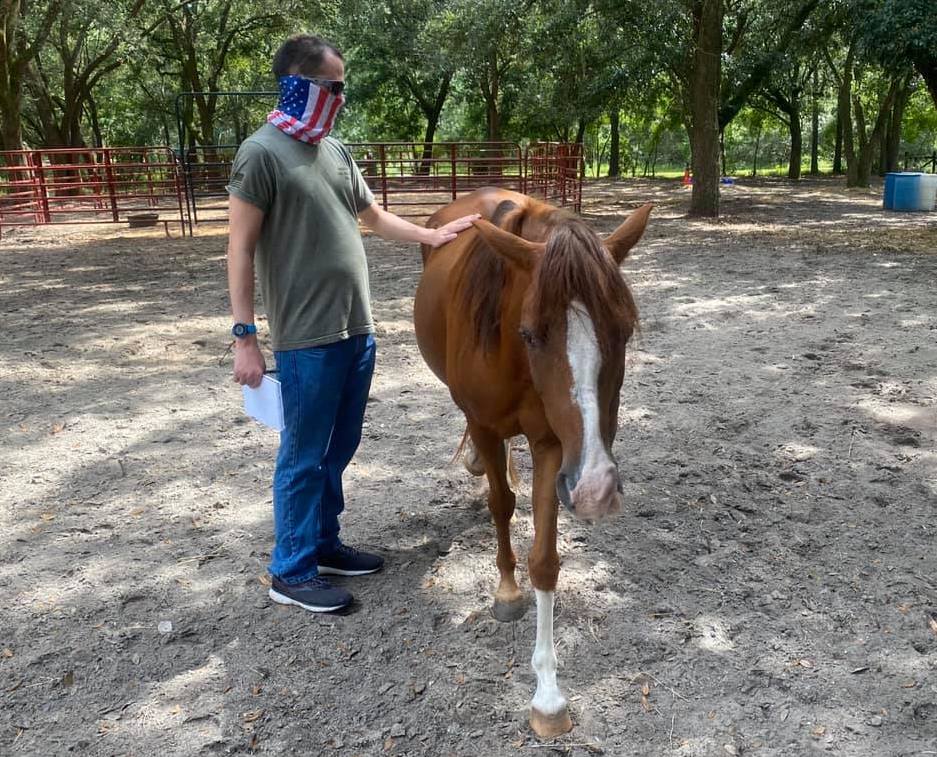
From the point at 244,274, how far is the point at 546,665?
1554 mm

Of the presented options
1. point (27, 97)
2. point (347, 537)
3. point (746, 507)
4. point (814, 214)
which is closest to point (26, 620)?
point (347, 537)

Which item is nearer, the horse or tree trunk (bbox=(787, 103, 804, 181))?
the horse

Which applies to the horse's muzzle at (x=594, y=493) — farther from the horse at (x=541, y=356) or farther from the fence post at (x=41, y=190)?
A: the fence post at (x=41, y=190)

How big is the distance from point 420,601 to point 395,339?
3636 mm

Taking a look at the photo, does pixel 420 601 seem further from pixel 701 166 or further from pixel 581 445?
pixel 701 166

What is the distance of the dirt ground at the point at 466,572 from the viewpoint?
2264 mm

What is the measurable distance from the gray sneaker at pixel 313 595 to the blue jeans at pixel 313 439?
27 mm

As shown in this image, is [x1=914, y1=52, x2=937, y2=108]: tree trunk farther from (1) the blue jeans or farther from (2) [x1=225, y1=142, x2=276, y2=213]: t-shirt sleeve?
(2) [x1=225, y1=142, x2=276, y2=213]: t-shirt sleeve

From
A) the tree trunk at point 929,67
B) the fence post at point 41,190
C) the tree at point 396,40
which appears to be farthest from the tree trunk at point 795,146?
the fence post at point 41,190

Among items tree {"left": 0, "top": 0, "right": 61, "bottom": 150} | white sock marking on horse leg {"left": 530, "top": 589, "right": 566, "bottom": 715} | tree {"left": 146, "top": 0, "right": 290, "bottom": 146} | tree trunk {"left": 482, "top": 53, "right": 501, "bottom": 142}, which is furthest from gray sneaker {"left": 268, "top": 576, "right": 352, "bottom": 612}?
tree trunk {"left": 482, "top": 53, "right": 501, "bottom": 142}

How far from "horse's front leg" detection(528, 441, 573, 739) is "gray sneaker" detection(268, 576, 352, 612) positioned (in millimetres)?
823

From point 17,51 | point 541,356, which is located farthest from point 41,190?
point 541,356

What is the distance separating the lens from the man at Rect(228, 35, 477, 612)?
242cm

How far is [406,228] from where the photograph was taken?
3.05 m
